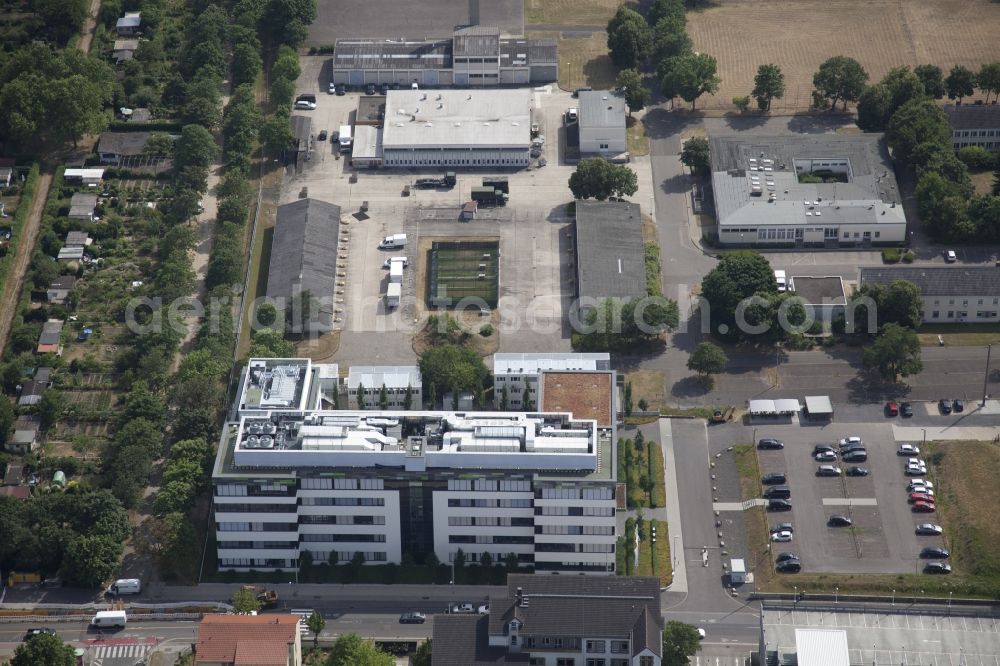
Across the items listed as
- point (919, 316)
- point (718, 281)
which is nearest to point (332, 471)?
point (718, 281)

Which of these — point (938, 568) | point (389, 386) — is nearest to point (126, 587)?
point (389, 386)

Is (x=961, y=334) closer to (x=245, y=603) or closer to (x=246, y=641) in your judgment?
(x=245, y=603)

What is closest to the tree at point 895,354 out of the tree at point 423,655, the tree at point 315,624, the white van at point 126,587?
the tree at point 423,655

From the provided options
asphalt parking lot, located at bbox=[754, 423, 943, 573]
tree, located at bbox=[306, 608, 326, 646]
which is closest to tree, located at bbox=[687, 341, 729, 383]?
asphalt parking lot, located at bbox=[754, 423, 943, 573]

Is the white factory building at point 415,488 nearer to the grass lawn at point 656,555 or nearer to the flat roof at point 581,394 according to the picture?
the flat roof at point 581,394

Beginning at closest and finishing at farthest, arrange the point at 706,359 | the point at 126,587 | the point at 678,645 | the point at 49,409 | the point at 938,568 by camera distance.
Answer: the point at 678,645 < the point at 126,587 < the point at 938,568 < the point at 49,409 < the point at 706,359

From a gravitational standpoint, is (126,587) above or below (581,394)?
below
